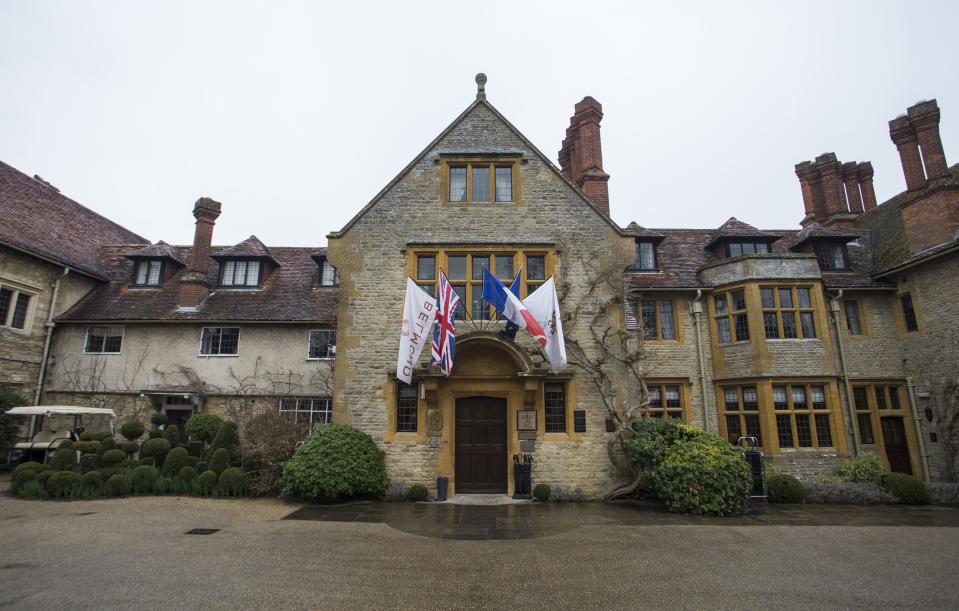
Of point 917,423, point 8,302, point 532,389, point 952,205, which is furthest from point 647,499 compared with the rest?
point 8,302

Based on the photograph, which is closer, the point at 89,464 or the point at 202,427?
the point at 89,464

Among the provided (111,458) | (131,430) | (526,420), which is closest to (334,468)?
(526,420)

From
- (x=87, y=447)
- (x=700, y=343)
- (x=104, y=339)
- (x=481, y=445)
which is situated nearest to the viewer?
(x=481, y=445)

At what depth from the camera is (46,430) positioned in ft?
55.4

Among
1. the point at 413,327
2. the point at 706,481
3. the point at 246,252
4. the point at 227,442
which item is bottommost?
the point at 706,481

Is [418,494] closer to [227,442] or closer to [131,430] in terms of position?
[227,442]

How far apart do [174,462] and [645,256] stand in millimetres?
17525

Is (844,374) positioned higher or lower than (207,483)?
higher

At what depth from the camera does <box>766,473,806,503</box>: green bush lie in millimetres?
13391

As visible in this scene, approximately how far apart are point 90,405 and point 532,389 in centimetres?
1783

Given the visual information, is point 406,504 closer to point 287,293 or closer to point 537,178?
point 537,178

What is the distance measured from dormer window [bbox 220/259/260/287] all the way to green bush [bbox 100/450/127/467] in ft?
29.9

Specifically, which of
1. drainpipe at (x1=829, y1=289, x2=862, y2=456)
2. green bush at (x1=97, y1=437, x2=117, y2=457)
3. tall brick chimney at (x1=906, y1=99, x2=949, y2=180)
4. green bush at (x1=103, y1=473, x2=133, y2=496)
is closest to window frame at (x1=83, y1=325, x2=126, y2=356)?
green bush at (x1=97, y1=437, x2=117, y2=457)

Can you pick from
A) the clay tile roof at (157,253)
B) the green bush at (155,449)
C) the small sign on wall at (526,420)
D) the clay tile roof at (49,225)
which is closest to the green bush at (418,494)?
the small sign on wall at (526,420)
